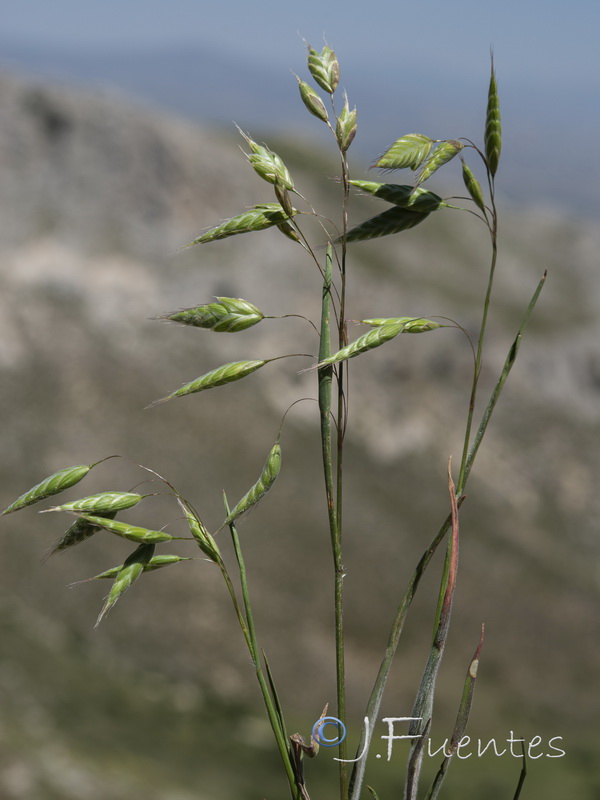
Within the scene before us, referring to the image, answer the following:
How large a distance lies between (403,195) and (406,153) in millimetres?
98

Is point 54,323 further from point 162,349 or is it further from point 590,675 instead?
point 590,675

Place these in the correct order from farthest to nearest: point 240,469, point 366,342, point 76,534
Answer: point 240,469 < point 76,534 < point 366,342

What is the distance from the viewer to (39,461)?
24219 millimetres

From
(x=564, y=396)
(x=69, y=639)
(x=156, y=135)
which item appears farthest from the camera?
(x=156, y=135)

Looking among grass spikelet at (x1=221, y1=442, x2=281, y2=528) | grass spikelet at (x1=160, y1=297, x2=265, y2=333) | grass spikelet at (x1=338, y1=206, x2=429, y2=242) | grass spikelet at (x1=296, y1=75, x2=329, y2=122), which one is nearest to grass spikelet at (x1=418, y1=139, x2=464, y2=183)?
grass spikelet at (x1=338, y1=206, x2=429, y2=242)

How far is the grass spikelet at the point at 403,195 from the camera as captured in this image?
192cm

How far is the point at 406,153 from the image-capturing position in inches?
75.0

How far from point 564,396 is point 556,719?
41.4ft

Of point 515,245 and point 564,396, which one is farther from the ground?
point 515,245

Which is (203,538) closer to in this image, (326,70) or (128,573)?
(128,573)

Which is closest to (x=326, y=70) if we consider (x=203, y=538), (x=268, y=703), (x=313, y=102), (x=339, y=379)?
(x=313, y=102)

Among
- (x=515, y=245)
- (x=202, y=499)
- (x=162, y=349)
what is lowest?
(x=202, y=499)

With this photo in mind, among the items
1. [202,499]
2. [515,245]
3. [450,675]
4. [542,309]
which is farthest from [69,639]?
[515,245]

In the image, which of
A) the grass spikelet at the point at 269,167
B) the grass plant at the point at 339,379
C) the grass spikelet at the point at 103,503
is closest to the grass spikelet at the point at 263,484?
the grass plant at the point at 339,379
